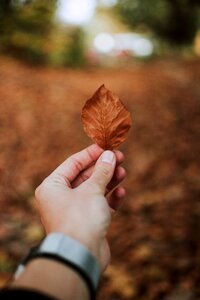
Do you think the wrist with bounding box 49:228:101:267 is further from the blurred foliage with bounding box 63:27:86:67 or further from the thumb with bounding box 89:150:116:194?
the blurred foliage with bounding box 63:27:86:67

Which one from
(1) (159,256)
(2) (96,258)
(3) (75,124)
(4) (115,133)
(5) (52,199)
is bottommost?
(1) (159,256)

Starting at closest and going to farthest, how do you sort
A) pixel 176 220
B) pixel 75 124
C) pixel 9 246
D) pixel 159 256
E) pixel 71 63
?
pixel 159 256
pixel 9 246
pixel 176 220
pixel 75 124
pixel 71 63

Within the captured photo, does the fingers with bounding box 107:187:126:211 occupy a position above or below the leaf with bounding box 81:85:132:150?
below

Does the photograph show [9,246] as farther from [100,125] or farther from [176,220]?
[100,125]

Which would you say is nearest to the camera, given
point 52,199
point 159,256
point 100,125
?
point 52,199

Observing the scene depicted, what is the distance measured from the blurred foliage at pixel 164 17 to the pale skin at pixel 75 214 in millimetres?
12690

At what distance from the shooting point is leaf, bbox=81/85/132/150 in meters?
1.46

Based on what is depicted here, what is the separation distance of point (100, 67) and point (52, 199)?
10.1 meters

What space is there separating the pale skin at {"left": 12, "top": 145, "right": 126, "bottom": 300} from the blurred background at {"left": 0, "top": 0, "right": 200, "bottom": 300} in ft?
5.30

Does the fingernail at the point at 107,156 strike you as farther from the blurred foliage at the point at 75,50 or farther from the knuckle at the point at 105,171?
the blurred foliage at the point at 75,50

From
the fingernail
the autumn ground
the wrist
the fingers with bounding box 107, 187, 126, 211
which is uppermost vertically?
the fingernail

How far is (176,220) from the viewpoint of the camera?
3709mm

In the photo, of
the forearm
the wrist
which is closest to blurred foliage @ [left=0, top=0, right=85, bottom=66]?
the wrist

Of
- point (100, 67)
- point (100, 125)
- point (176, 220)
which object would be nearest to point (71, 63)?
point (100, 67)
